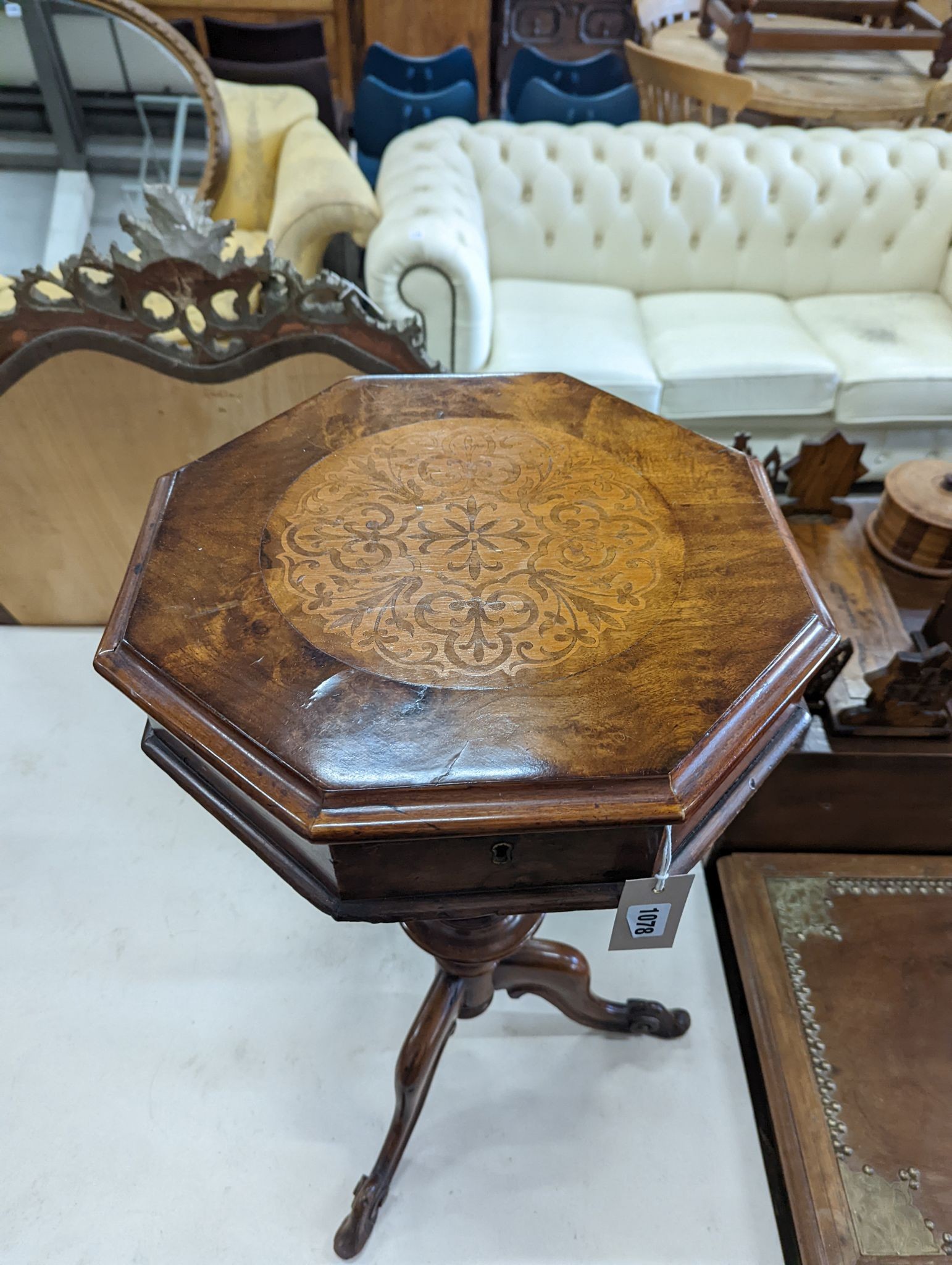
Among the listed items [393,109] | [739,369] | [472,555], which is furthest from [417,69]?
[472,555]

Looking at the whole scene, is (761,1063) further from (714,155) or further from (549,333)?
(714,155)

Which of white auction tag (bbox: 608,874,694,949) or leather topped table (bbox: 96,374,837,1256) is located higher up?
leather topped table (bbox: 96,374,837,1256)

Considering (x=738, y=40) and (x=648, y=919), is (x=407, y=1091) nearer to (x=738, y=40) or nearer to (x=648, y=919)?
(x=648, y=919)

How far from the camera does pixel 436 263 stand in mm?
1959

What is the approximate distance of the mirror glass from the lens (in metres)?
2.10

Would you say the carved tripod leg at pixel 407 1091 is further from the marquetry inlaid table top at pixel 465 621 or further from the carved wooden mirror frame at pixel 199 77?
the carved wooden mirror frame at pixel 199 77

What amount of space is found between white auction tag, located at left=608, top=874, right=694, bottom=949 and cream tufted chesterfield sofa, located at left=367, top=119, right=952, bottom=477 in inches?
63.9

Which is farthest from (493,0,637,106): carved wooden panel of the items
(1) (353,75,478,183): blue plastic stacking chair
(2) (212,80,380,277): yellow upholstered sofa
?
(2) (212,80,380,277): yellow upholstered sofa

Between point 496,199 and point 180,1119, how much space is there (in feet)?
7.42

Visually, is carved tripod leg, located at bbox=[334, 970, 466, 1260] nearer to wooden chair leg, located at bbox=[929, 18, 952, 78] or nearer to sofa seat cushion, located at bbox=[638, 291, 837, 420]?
sofa seat cushion, located at bbox=[638, 291, 837, 420]

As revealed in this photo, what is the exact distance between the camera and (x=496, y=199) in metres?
2.38

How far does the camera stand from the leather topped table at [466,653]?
0.63m

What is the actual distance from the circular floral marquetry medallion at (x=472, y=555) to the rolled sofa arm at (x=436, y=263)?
3.77 feet

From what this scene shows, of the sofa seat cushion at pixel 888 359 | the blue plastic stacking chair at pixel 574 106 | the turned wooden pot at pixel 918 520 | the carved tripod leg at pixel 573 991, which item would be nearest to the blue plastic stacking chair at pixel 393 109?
the blue plastic stacking chair at pixel 574 106
